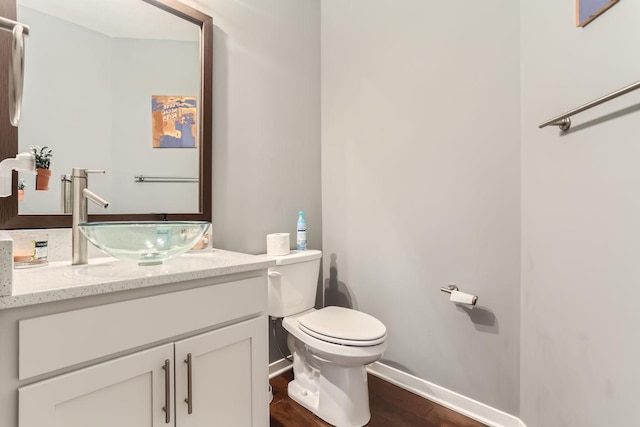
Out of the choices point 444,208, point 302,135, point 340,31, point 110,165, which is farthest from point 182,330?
point 340,31

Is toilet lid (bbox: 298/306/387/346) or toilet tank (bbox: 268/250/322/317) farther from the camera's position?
toilet tank (bbox: 268/250/322/317)

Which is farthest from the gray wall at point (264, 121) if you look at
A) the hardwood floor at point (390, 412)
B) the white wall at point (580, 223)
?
the white wall at point (580, 223)

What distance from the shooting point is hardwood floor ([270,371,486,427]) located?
1.37 metres

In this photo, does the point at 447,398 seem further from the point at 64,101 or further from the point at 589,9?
the point at 64,101

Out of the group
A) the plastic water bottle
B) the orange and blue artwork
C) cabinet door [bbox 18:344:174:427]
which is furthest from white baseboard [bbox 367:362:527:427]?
the orange and blue artwork

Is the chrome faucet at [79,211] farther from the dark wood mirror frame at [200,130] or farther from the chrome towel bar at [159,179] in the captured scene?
the chrome towel bar at [159,179]

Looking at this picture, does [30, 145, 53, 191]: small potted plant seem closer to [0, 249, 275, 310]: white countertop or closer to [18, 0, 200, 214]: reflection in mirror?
[18, 0, 200, 214]: reflection in mirror

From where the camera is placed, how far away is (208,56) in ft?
4.78

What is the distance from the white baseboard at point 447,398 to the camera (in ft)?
4.34

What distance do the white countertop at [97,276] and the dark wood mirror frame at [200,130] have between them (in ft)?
0.57

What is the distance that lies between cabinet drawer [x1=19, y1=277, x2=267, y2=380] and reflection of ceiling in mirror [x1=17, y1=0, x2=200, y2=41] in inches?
43.7

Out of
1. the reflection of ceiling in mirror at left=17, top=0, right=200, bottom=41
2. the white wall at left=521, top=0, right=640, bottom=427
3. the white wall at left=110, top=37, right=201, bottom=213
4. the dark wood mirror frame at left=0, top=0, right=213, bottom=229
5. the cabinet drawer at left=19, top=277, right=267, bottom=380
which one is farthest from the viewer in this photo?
the white wall at left=110, top=37, right=201, bottom=213

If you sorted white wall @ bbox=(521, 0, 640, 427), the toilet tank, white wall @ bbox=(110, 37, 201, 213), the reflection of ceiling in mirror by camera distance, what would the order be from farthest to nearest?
the toilet tank < white wall @ bbox=(110, 37, 201, 213) < the reflection of ceiling in mirror < white wall @ bbox=(521, 0, 640, 427)

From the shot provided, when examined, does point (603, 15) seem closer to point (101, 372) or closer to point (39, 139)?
point (101, 372)
